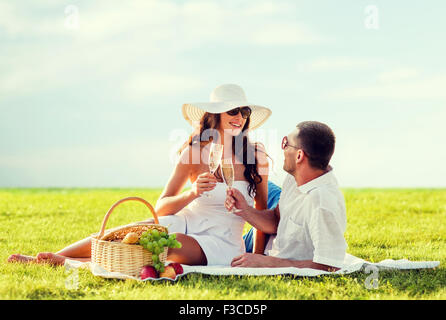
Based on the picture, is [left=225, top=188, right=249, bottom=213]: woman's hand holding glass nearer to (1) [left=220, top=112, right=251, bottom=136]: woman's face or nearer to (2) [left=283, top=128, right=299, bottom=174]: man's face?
(2) [left=283, top=128, right=299, bottom=174]: man's face

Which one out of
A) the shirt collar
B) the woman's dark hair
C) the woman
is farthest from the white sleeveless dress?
the shirt collar

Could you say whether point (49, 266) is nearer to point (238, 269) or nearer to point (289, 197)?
point (238, 269)

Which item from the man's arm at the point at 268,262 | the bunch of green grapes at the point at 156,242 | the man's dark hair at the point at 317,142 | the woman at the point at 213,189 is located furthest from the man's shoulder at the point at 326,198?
the bunch of green grapes at the point at 156,242

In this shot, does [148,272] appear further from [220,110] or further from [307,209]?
[220,110]

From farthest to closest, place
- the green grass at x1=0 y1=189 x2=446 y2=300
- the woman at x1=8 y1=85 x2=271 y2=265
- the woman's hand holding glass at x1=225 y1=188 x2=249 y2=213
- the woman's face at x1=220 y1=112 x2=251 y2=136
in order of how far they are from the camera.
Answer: the woman's face at x1=220 y1=112 x2=251 y2=136 < the woman at x1=8 y1=85 x2=271 y2=265 < the woman's hand holding glass at x1=225 y1=188 x2=249 y2=213 < the green grass at x1=0 y1=189 x2=446 y2=300

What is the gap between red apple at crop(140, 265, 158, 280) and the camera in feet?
14.3

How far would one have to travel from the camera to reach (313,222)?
4.43 m

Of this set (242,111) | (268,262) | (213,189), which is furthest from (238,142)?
(268,262)

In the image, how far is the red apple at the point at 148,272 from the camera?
4348 mm

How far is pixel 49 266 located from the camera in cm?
506

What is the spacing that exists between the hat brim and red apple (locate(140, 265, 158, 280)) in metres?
1.68

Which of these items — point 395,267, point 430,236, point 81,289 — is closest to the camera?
point 81,289
